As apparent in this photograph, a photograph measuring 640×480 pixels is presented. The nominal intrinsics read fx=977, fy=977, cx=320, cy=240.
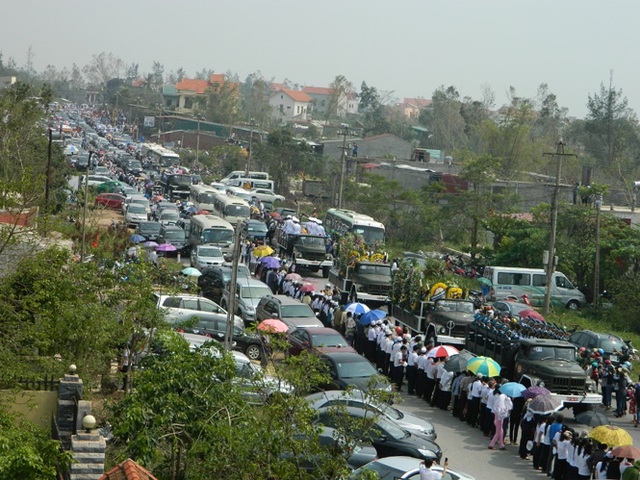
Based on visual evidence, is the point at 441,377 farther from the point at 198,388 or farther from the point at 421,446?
the point at 198,388

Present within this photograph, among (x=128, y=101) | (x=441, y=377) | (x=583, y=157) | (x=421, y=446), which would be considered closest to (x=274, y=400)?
(x=421, y=446)

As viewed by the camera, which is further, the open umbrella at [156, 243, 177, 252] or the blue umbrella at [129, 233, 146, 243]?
the open umbrella at [156, 243, 177, 252]

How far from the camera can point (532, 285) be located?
37.9m

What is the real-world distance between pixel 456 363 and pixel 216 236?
2012cm

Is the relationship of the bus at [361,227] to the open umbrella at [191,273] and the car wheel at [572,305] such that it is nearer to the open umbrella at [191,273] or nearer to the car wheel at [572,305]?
the car wheel at [572,305]

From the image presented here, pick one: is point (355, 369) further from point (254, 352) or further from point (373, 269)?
point (373, 269)

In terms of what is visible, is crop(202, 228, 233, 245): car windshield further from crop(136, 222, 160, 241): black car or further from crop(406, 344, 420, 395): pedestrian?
crop(406, 344, 420, 395): pedestrian

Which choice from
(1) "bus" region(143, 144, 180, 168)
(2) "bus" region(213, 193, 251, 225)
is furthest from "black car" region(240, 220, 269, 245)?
(1) "bus" region(143, 144, 180, 168)

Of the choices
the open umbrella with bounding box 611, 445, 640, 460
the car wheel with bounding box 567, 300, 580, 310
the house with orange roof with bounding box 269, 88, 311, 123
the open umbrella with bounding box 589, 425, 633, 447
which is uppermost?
the house with orange roof with bounding box 269, 88, 311, 123

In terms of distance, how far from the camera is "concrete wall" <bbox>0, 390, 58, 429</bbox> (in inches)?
544

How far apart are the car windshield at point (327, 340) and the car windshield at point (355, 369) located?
2017 mm

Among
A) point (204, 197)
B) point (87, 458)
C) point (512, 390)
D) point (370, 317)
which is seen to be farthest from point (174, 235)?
point (87, 458)

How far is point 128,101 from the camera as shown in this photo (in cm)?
15188

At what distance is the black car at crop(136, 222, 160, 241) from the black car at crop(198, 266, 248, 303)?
11291 mm
